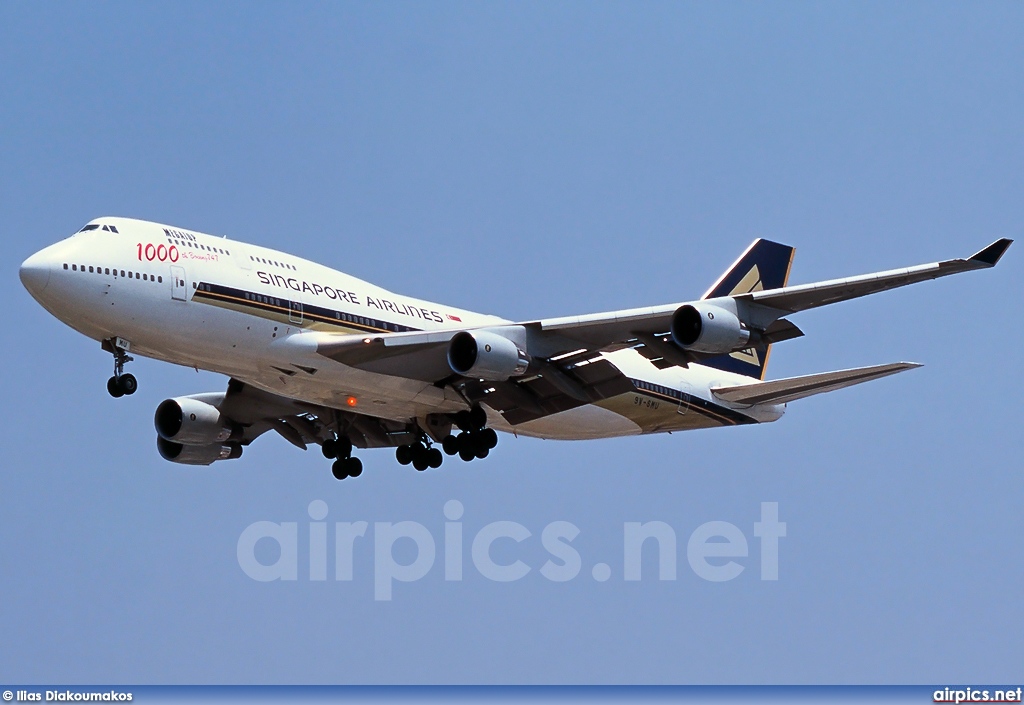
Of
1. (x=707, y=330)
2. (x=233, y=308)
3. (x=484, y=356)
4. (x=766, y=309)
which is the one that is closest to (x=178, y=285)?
(x=233, y=308)

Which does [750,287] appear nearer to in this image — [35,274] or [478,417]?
[478,417]

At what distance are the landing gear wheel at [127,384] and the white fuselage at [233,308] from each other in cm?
69

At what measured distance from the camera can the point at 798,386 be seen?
1483 inches

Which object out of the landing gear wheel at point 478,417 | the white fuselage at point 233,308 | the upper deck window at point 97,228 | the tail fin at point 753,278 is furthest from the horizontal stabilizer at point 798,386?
the upper deck window at point 97,228

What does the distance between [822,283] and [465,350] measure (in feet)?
28.1

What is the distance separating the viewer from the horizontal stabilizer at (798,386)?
34688 mm

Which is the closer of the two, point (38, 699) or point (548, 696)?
point (38, 699)

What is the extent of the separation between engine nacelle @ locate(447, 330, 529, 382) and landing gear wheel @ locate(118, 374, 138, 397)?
7.43m

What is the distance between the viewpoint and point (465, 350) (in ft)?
107

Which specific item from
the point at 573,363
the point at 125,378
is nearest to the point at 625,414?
the point at 573,363

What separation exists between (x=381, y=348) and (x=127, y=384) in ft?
19.7

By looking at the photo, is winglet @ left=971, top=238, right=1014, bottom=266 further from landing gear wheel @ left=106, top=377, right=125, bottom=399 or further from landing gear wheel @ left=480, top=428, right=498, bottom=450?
landing gear wheel @ left=106, top=377, right=125, bottom=399

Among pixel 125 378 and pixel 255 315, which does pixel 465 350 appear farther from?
pixel 125 378

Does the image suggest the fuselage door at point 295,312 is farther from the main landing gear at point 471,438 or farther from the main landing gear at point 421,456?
the main landing gear at point 421,456
